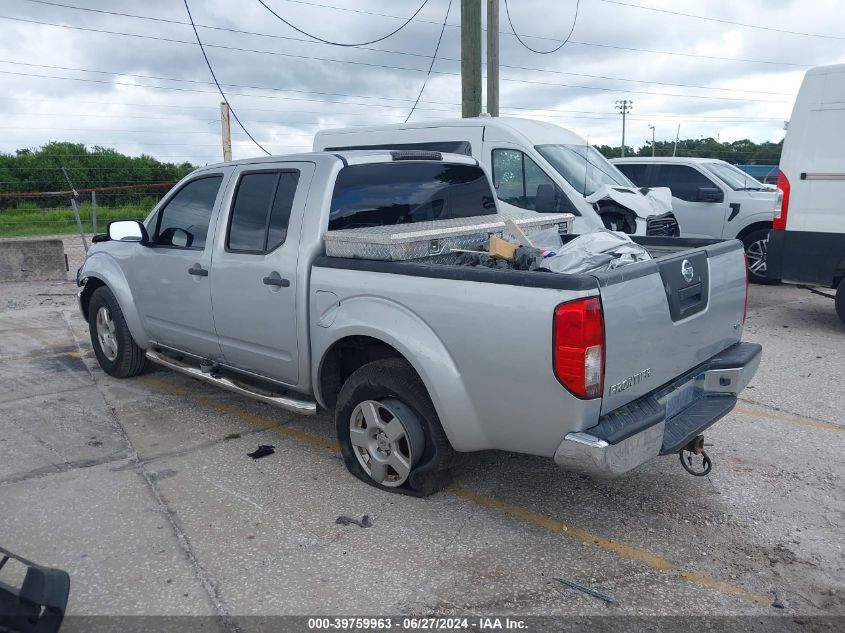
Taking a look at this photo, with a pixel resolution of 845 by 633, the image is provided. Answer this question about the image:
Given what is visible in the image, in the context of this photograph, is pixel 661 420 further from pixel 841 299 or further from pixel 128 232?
pixel 841 299

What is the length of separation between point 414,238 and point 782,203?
5627 millimetres

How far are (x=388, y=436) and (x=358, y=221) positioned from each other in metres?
1.37

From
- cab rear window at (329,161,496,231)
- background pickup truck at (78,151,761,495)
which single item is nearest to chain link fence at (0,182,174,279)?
background pickup truck at (78,151,761,495)

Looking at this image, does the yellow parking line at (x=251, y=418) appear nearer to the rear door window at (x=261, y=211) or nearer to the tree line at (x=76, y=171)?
the rear door window at (x=261, y=211)

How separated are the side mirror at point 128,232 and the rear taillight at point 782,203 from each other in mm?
6476

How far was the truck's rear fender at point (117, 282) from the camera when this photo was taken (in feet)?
19.8

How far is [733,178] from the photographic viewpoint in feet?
39.2

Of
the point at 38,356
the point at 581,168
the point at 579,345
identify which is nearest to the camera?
the point at 579,345

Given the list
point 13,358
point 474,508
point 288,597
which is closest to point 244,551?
point 288,597

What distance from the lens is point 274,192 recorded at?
471 cm

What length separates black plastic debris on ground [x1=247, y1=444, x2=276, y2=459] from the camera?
189 inches

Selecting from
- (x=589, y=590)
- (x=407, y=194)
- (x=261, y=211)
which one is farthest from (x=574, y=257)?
(x=261, y=211)

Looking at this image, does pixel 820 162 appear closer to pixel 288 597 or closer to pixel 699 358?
pixel 699 358

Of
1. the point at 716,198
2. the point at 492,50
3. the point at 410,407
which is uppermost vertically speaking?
the point at 492,50
